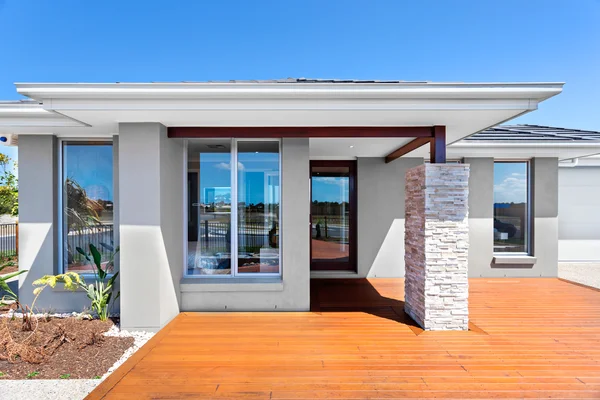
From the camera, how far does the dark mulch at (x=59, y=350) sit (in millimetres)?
3729

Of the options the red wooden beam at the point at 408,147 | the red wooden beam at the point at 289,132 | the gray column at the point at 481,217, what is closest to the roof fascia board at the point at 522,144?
the gray column at the point at 481,217

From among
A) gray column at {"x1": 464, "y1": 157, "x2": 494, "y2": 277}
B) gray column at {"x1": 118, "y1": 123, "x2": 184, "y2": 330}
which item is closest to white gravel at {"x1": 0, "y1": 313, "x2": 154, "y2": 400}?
gray column at {"x1": 118, "y1": 123, "x2": 184, "y2": 330}

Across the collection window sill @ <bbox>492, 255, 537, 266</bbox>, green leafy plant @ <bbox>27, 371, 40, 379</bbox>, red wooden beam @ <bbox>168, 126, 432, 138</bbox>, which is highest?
red wooden beam @ <bbox>168, 126, 432, 138</bbox>

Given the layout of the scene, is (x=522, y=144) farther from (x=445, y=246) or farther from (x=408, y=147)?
(x=445, y=246)

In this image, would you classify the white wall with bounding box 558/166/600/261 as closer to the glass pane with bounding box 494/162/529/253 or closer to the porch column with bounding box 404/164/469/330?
the glass pane with bounding box 494/162/529/253

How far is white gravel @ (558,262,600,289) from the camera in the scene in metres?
7.93

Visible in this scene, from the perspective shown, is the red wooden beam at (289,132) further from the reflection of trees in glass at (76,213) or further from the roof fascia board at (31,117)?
the reflection of trees in glass at (76,213)

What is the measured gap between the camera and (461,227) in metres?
4.68

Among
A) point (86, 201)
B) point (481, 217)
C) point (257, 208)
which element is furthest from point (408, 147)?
point (86, 201)

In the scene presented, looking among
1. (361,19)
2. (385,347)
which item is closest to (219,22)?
(361,19)

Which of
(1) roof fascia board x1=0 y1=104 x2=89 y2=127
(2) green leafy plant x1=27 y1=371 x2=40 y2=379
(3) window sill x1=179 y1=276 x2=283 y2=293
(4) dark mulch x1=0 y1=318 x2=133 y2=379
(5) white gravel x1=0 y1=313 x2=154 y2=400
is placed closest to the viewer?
(5) white gravel x1=0 y1=313 x2=154 y2=400

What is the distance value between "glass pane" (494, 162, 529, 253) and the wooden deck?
2.43 metres

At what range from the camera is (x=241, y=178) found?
575 cm

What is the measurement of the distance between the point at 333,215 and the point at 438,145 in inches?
154
